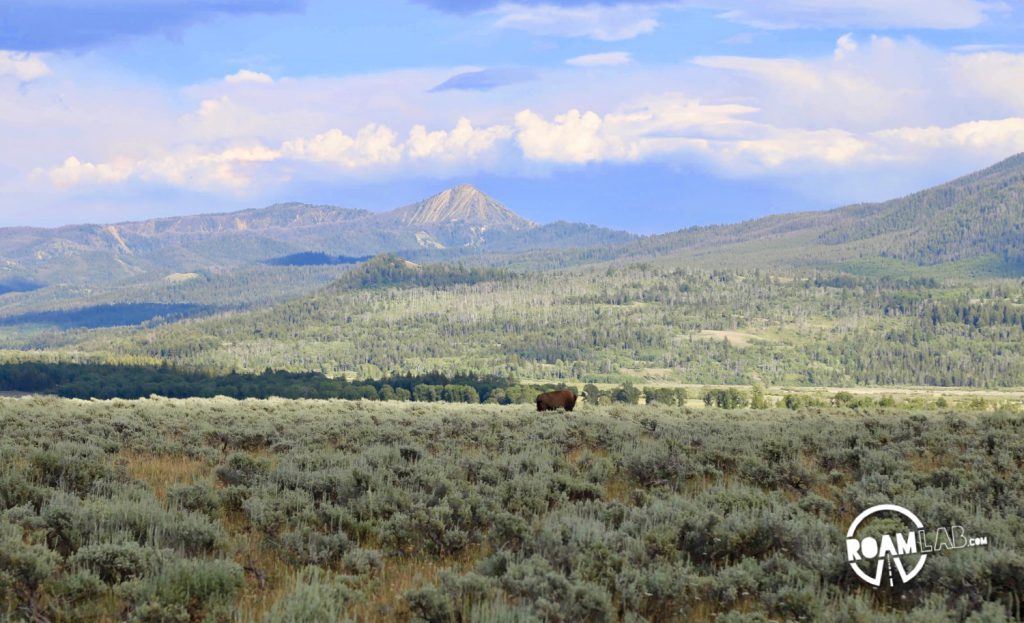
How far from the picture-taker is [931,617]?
6828 mm

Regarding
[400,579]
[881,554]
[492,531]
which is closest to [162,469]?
[492,531]

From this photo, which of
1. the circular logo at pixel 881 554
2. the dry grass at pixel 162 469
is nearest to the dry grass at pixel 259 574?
the dry grass at pixel 162 469

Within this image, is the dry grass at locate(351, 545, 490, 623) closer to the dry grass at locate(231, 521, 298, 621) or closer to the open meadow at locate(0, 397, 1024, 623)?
the open meadow at locate(0, 397, 1024, 623)

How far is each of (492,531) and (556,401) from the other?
20.1 metres

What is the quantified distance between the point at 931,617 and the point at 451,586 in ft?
13.5

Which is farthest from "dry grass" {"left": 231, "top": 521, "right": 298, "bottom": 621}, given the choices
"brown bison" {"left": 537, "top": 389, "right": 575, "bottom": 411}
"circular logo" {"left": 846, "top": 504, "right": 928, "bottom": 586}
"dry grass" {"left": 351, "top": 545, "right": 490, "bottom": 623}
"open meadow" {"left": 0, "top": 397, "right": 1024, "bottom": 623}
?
"brown bison" {"left": 537, "top": 389, "right": 575, "bottom": 411}

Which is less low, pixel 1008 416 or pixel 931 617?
pixel 931 617

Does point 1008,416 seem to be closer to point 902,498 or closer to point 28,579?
point 902,498

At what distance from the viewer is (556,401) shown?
99.0 feet

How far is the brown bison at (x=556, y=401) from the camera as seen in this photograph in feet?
98.3

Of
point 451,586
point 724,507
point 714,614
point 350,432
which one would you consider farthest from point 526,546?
point 350,432

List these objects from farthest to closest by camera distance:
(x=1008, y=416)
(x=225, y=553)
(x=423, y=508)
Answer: (x=1008, y=416)
(x=423, y=508)
(x=225, y=553)

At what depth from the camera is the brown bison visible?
29953mm

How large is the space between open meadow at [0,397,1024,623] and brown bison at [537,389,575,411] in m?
11.9
